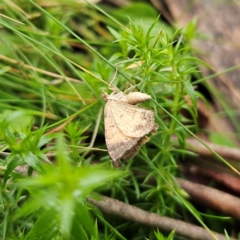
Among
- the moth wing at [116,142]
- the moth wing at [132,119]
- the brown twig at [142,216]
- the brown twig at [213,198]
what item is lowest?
the brown twig at [142,216]

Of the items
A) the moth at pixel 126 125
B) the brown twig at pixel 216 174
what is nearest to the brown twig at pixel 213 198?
the brown twig at pixel 216 174

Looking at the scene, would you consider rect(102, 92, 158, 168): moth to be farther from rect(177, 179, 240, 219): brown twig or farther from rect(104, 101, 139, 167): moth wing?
rect(177, 179, 240, 219): brown twig

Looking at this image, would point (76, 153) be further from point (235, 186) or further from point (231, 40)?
point (231, 40)

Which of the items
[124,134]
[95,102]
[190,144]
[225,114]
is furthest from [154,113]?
[225,114]

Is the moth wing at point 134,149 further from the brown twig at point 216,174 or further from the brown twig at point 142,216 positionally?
the brown twig at point 216,174

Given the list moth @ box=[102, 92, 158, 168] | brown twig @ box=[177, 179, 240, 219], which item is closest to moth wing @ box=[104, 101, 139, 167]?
moth @ box=[102, 92, 158, 168]

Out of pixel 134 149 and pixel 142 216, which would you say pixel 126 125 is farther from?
pixel 142 216
